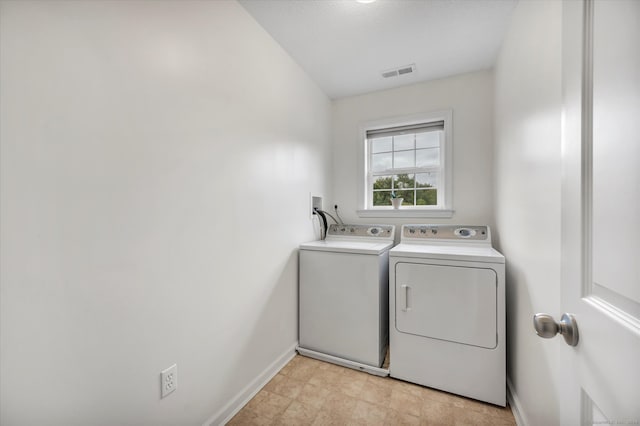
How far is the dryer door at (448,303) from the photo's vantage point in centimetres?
158

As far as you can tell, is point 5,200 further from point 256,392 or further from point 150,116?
point 256,392

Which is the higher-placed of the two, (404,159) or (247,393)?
(404,159)

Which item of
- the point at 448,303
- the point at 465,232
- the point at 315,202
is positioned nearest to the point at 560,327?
the point at 448,303

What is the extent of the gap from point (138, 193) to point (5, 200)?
35 centimetres

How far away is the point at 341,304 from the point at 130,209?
1527 millimetres

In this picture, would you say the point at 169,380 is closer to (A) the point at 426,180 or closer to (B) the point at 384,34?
(B) the point at 384,34

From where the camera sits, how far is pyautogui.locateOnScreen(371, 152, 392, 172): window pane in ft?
9.04

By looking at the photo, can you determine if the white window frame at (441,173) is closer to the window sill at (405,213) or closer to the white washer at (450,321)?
the window sill at (405,213)

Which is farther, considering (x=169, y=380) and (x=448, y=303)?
(x=448, y=303)

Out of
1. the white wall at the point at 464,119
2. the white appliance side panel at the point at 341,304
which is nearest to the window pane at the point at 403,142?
the white wall at the point at 464,119

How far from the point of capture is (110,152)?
93 cm

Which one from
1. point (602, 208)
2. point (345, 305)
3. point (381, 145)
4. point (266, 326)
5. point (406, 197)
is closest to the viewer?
point (602, 208)

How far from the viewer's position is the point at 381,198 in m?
2.77

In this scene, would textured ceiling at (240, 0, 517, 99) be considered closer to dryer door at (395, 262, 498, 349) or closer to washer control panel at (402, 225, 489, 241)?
washer control panel at (402, 225, 489, 241)
